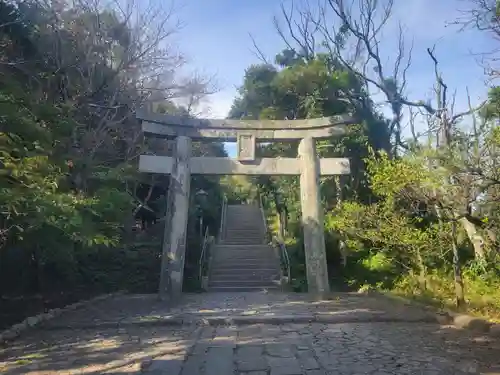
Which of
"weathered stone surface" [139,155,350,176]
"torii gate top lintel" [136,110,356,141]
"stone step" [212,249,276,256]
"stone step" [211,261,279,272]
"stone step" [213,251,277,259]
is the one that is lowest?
"stone step" [211,261,279,272]

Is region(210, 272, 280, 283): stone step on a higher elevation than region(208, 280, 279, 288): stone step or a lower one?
higher

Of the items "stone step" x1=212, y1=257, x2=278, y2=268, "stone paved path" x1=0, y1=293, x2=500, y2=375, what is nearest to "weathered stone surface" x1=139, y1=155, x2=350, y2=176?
"stone paved path" x1=0, y1=293, x2=500, y2=375

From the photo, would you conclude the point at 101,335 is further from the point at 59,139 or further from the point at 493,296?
the point at 493,296

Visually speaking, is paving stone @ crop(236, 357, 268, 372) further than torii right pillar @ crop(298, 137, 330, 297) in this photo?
No

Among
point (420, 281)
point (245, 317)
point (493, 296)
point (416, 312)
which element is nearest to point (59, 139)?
point (245, 317)

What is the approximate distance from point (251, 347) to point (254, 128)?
7213 mm

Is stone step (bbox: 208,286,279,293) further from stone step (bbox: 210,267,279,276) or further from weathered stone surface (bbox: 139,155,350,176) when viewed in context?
weathered stone surface (bbox: 139,155,350,176)

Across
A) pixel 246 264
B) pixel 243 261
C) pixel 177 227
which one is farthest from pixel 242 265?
pixel 177 227

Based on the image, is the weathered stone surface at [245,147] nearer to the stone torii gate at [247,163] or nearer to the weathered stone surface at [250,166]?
the stone torii gate at [247,163]

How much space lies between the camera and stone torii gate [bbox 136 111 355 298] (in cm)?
1196

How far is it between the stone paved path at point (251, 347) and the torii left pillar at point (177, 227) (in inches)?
87.9

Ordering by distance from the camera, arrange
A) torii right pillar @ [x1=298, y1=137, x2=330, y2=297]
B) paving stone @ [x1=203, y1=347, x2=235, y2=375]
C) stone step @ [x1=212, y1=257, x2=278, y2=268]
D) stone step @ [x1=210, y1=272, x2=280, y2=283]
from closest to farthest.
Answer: paving stone @ [x1=203, y1=347, x2=235, y2=375] < torii right pillar @ [x1=298, y1=137, x2=330, y2=297] < stone step @ [x1=210, y1=272, x2=280, y2=283] < stone step @ [x1=212, y1=257, x2=278, y2=268]

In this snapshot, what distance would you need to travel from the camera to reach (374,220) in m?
10.0

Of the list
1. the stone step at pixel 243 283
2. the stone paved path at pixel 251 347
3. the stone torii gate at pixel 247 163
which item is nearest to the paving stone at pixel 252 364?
the stone paved path at pixel 251 347
